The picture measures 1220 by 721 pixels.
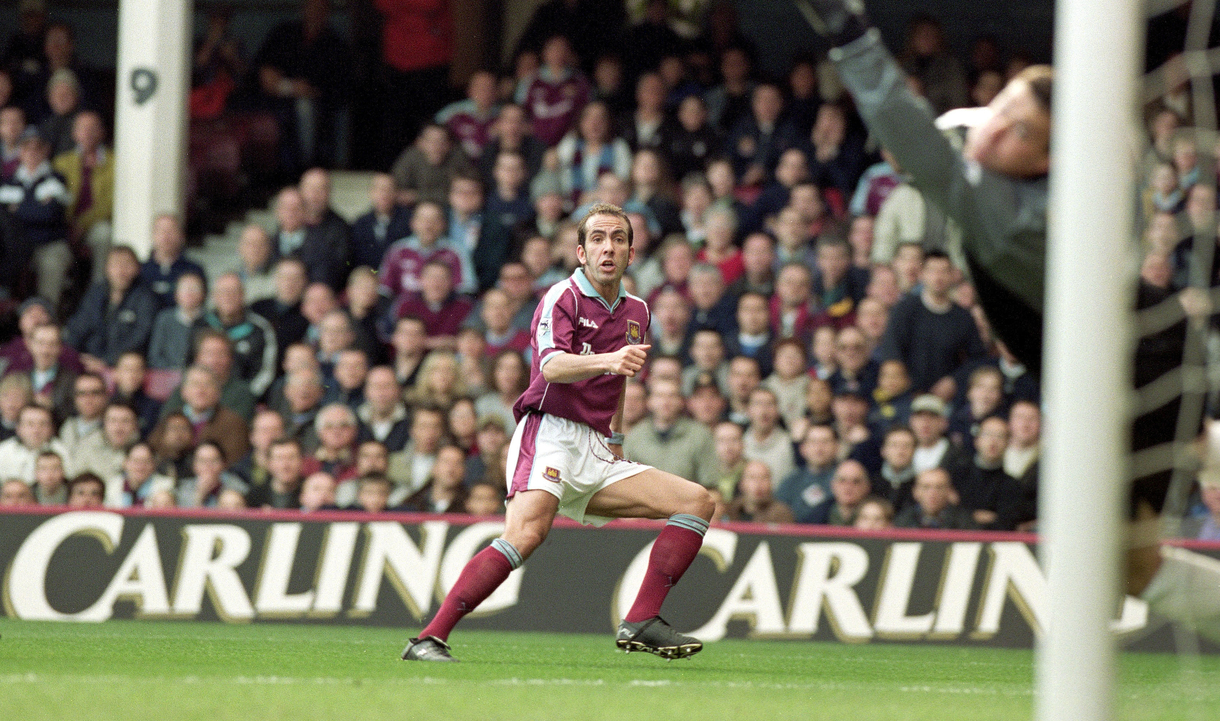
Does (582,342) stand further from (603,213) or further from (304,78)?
(304,78)

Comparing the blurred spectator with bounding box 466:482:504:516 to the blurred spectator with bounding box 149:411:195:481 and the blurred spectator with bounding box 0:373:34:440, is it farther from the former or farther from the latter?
the blurred spectator with bounding box 0:373:34:440

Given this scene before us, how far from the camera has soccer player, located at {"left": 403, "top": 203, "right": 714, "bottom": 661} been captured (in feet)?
22.3

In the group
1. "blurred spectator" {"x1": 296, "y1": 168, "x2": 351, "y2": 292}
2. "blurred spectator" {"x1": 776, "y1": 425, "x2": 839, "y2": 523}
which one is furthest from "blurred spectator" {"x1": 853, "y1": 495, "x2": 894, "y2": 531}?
"blurred spectator" {"x1": 296, "y1": 168, "x2": 351, "y2": 292}

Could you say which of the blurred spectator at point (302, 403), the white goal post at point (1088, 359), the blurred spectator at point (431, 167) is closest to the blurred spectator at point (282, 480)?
the blurred spectator at point (302, 403)

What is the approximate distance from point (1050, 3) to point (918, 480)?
672 cm

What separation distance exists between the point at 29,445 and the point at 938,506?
5.87 meters

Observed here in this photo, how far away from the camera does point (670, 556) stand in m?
6.98

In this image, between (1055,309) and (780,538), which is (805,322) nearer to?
(780,538)

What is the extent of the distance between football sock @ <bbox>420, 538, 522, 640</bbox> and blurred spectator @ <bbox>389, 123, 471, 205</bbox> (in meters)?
6.67

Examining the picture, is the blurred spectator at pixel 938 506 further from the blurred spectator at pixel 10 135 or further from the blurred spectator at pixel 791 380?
the blurred spectator at pixel 10 135

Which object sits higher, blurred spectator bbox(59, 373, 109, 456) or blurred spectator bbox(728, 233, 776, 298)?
blurred spectator bbox(728, 233, 776, 298)

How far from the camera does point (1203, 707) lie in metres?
5.70

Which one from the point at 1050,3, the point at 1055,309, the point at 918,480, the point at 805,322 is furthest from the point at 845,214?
the point at 1055,309

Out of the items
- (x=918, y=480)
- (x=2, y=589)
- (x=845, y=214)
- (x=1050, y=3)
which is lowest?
(x=2, y=589)
